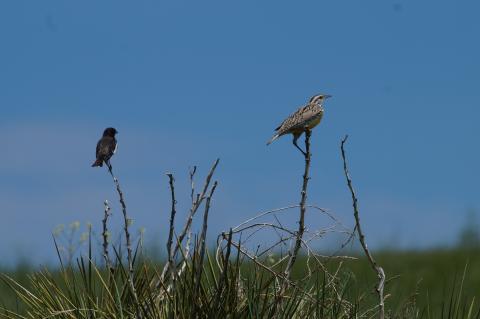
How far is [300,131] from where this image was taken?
750 centimetres

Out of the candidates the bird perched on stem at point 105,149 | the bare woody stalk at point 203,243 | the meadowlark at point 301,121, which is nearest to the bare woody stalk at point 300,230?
the bare woody stalk at point 203,243

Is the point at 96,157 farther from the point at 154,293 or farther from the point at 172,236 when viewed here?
the point at 172,236

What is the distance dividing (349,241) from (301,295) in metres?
0.42

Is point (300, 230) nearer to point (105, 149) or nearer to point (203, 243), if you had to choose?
point (203, 243)

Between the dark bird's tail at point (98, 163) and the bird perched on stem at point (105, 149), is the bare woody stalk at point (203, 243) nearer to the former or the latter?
the bird perched on stem at point (105, 149)

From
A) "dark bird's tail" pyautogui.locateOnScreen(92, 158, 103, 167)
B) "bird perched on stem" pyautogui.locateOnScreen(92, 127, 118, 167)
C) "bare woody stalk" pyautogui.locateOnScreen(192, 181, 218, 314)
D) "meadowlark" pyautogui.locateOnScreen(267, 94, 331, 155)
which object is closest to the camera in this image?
"bare woody stalk" pyautogui.locateOnScreen(192, 181, 218, 314)

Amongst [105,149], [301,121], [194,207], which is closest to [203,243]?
[194,207]

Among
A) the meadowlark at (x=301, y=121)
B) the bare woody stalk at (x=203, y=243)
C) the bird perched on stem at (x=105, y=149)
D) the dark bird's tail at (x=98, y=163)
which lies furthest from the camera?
the meadowlark at (x=301, y=121)

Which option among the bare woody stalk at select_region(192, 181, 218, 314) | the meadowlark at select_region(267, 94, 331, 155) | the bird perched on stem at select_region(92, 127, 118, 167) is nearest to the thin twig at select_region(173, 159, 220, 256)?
the bare woody stalk at select_region(192, 181, 218, 314)

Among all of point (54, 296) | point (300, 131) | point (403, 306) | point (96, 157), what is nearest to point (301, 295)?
point (403, 306)

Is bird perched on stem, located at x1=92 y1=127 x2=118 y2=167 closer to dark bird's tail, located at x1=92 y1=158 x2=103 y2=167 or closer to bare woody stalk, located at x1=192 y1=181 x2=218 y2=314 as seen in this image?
dark bird's tail, located at x1=92 y1=158 x2=103 y2=167

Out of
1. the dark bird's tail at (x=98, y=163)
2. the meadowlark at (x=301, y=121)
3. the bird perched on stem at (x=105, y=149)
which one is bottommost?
the dark bird's tail at (x=98, y=163)

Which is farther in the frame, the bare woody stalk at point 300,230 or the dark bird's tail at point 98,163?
the dark bird's tail at point 98,163

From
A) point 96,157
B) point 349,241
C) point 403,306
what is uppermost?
point 96,157
